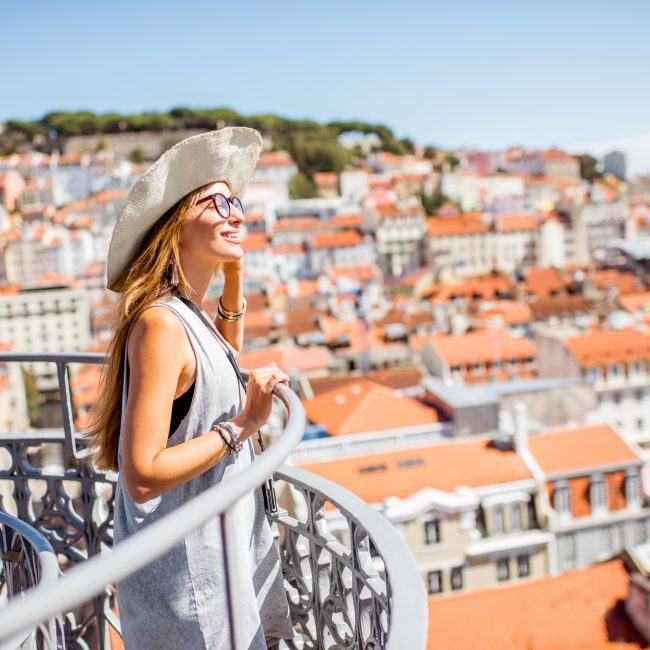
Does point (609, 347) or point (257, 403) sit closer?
point (257, 403)

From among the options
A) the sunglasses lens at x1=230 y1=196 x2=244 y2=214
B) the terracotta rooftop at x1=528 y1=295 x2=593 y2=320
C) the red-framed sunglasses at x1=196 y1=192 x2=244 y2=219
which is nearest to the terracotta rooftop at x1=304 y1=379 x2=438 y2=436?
the sunglasses lens at x1=230 y1=196 x2=244 y2=214

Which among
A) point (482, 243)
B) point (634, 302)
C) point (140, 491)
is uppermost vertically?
point (140, 491)

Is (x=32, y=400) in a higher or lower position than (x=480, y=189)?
lower

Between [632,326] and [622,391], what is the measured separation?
4090 millimetres

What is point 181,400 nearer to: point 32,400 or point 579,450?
point 579,450

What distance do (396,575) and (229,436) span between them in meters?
0.55

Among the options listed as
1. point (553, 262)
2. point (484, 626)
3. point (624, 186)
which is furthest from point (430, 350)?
point (624, 186)

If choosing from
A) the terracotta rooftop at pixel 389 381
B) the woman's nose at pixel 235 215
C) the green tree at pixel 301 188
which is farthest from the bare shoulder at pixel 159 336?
the green tree at pixel 301 188

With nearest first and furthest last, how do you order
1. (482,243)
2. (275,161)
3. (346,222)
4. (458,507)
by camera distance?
(458,507) < (482,243) < (346,222) < (275,161)

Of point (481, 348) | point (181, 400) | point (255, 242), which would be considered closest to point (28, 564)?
point (181, 400)

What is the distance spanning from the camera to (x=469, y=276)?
6919cm

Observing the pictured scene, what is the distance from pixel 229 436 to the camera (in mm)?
2045

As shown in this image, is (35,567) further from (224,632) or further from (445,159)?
(445,159)

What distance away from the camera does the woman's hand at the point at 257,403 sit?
2.08 metres
